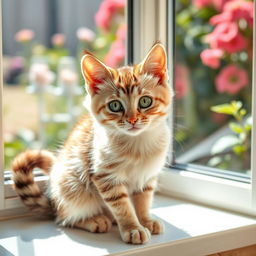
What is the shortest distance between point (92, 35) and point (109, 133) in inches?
68.3

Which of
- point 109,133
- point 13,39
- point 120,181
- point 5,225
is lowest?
point 5,225

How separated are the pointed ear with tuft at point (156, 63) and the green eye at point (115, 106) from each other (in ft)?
0.35

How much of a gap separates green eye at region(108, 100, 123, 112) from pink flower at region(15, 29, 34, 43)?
1.89m

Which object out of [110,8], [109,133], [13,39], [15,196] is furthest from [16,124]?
[109,133]

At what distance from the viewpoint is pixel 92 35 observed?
2910 millimetres

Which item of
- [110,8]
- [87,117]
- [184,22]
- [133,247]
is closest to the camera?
[133,247]

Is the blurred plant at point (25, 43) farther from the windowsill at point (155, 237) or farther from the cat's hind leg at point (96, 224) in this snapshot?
the cat's hind leg at point (96, 224)

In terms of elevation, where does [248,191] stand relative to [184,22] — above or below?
below

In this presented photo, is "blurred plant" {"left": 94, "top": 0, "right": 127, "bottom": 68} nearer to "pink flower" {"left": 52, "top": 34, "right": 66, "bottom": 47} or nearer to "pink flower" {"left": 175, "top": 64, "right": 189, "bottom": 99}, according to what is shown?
"pink flower" {"left": 175, "top": 64, "right": 189, "bottom": 99}

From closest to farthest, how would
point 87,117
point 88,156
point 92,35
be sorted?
point 88,156 → point 87,117 → point 92,35

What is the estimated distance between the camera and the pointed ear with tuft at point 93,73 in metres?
1.24

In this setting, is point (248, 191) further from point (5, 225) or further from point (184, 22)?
point (184, 22)

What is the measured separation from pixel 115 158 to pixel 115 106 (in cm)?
13

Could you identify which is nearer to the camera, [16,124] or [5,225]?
[5,225]
